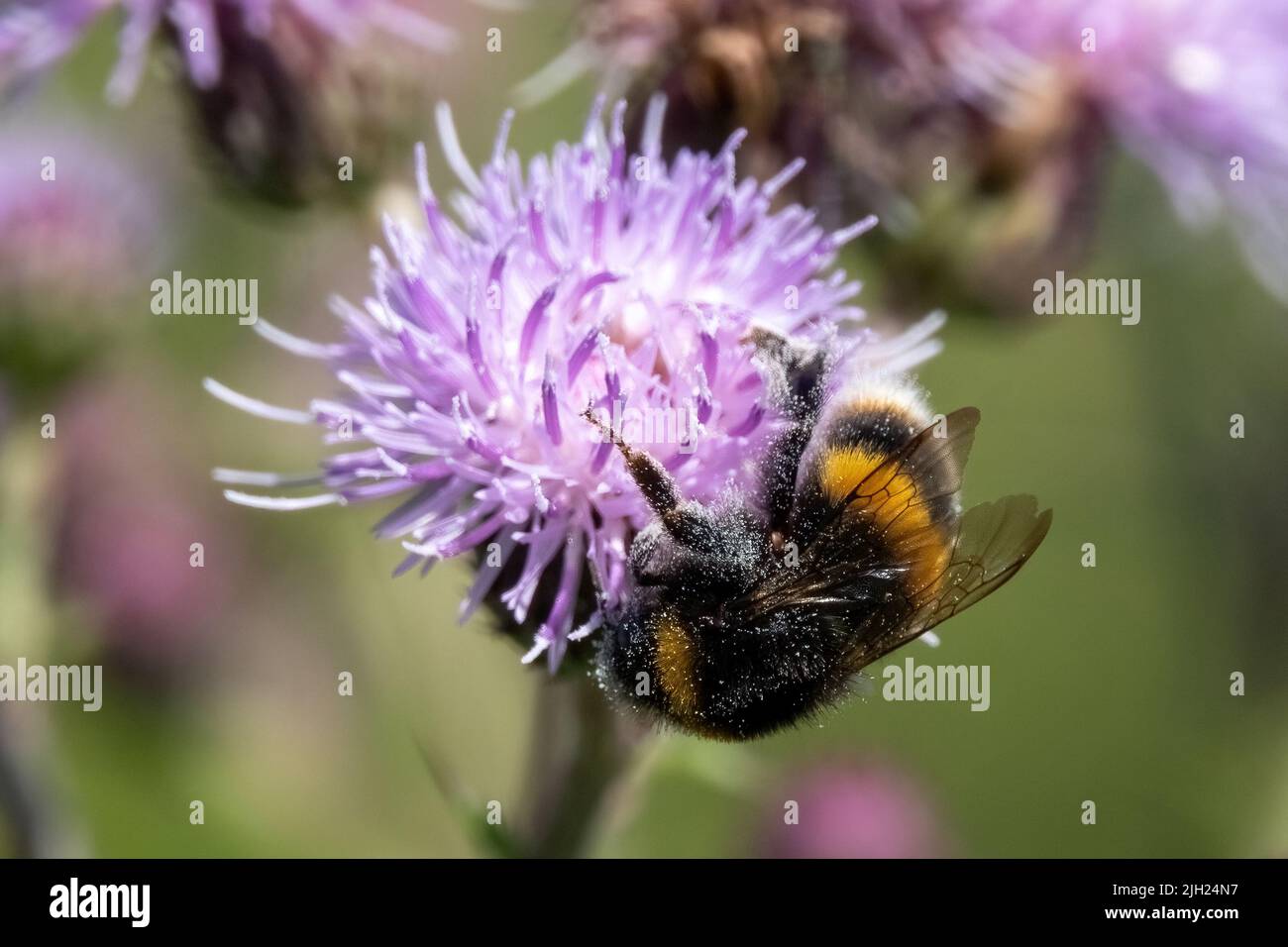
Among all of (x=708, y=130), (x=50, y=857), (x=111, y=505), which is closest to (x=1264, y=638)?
(x=708, y=130)

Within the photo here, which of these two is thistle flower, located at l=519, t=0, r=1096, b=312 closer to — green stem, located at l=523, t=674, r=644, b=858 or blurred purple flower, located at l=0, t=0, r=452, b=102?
blurred purple flower, located at l=0, t=0, r=452, b=102

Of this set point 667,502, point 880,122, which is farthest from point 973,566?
point 880,122

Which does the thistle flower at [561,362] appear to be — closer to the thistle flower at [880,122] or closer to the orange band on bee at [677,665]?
the orange band on bee at [677,665]

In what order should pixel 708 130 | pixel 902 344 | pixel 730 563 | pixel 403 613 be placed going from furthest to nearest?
1. pixel 403 613
2. pixel 708 130
3. pixel 902 344
4. pixel 730 563

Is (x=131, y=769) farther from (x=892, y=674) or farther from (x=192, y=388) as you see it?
(x=892, y=674)

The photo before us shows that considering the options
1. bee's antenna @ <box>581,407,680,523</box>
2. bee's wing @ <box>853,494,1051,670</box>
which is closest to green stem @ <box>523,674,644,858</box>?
bee's antenna @ <box>581,407,680,523</box>

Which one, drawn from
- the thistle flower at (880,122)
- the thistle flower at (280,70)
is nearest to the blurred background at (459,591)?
the thistle flower at (880,122)

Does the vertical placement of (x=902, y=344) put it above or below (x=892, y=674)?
above
